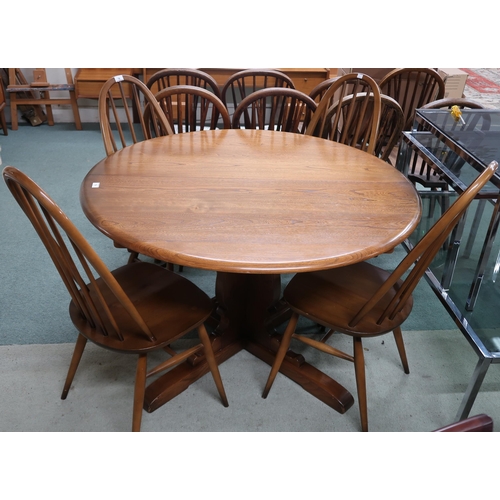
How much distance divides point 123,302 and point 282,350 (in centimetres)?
66

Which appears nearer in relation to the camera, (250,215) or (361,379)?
(250,215)

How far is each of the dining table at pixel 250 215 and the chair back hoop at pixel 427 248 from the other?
0.08m

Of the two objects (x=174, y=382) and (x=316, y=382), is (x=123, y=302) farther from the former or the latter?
(x=316, y=382)

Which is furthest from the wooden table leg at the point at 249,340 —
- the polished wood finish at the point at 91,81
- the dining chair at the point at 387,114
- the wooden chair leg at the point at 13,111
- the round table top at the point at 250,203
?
the wooden chair leg at the point at 13,111

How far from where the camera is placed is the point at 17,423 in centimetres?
166

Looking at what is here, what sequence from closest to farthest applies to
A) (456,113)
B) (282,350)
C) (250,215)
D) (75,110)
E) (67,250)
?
(67,250)
(250,215)
(282,350)
(456,113)
(75,110)

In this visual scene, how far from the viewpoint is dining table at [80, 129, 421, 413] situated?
1.34 metres

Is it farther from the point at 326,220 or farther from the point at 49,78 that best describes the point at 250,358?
the point at 49,78

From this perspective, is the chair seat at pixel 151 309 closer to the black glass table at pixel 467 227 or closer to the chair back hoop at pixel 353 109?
the black glass table at pixel 467 227

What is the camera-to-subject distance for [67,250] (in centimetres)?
127

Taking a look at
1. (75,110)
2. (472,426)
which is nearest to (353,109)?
(472,426)

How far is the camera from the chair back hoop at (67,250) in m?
1.16

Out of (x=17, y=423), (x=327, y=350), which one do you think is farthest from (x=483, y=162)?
(x=17, y=423)

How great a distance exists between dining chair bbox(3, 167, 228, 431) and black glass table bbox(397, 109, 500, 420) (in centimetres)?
94
